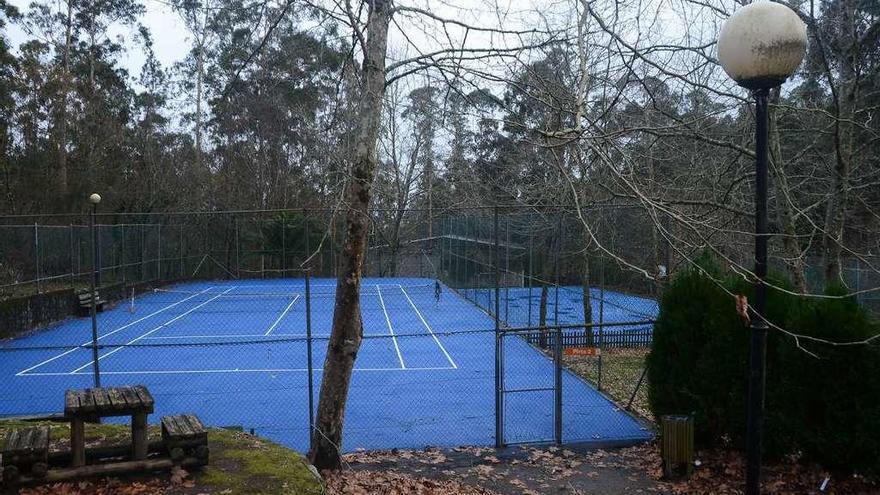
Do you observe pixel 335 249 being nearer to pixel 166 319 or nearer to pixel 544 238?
pixel 166 319

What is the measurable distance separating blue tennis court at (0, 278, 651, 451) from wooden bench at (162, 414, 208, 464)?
5106mm

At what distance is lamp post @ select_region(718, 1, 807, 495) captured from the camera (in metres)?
4.37

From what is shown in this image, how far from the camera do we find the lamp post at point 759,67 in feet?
14.3

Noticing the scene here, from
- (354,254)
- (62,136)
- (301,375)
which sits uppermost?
(62,136)

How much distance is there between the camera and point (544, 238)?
2156 cm

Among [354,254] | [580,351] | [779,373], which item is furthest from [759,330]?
[580,351]

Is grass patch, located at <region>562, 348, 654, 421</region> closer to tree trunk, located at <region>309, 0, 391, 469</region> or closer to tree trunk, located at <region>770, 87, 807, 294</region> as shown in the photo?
tree trunk, located at <region>770, 87, 807, 294</region>

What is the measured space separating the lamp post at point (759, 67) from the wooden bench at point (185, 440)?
383 centimetres

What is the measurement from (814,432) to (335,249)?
26.3 metres

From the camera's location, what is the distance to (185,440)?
4992 mm

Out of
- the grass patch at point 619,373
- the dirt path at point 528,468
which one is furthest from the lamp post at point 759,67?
the grass patch at point 619,373

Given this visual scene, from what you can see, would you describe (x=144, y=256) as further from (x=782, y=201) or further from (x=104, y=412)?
(x=104, y=412)

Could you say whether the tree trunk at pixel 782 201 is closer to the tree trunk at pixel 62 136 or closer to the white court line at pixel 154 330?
the white court line at pixel 154 330

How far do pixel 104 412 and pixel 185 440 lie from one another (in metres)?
0.59
